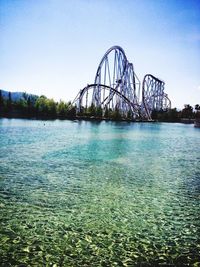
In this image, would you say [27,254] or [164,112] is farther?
[164,112]

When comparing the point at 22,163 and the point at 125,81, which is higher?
the point at 125,81

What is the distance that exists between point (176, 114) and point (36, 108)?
7217 centimetres

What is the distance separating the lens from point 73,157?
910 inches

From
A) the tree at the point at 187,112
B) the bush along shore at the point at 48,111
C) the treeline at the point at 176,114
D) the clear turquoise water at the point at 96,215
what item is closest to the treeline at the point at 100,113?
the bush along shore at the point at 48,111

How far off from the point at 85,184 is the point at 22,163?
6.04 metres

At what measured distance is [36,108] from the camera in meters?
102

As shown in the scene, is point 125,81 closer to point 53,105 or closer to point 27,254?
point 53,105

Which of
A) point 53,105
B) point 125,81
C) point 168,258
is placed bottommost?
point 168,258

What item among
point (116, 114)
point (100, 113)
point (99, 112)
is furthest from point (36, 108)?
point (116, 114)

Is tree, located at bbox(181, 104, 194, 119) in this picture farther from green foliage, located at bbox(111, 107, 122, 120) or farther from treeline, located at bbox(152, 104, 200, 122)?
green foliage, located at bbox(111, 107, 122, 120)

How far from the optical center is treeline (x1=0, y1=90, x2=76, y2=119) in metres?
94.5

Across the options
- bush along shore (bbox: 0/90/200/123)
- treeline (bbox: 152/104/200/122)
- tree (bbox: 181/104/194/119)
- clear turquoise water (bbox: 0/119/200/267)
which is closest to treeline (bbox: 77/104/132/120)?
bush along shore (bbox: 0/90/200/123)

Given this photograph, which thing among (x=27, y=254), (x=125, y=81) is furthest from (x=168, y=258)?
(x=125, y=81)

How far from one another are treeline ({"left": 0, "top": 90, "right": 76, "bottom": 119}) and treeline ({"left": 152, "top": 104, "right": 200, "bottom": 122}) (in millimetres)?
41429
